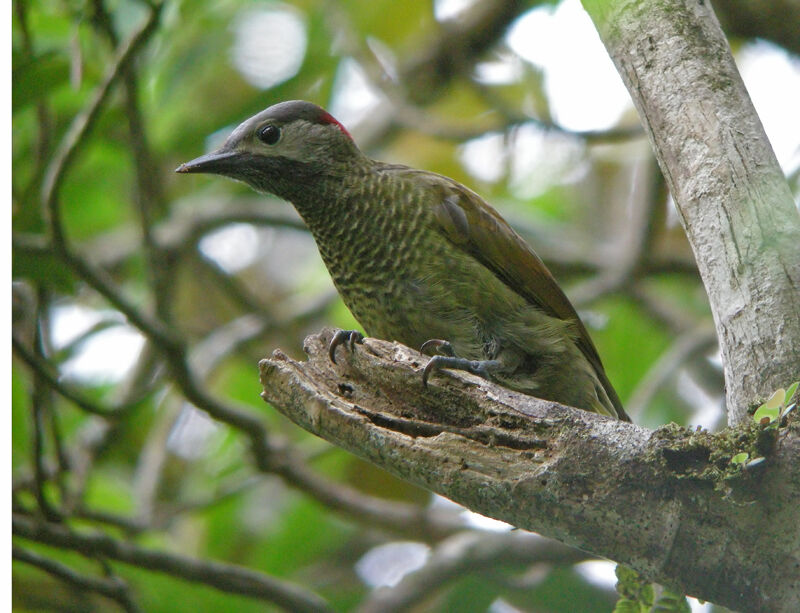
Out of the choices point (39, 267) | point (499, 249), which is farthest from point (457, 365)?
point (39, 267)

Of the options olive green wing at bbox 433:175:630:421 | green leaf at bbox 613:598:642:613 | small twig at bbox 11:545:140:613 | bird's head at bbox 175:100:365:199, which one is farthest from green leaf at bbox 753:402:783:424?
small twig at bbox 11:545:140:613

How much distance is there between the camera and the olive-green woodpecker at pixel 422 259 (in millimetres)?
2984

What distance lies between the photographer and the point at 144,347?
15.6ft

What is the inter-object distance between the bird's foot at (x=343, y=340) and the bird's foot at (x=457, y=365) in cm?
19

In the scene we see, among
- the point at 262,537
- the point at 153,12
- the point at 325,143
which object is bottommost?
the point at 262,537

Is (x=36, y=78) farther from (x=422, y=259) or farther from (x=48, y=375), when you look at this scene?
(x=422, y=259)

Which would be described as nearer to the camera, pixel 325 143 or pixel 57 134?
pixel 325 143

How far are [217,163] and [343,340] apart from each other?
1.09 m

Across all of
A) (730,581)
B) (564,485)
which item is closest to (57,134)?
(564,485)

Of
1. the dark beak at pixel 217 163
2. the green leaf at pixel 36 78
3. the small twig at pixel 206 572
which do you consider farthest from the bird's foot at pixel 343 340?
the green leaf at pixel 36 78

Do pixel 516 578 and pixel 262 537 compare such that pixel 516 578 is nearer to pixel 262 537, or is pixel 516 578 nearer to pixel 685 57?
pixel 262 537

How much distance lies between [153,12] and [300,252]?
4575mm

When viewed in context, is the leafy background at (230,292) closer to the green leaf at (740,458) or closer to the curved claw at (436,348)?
the curved claw at (436,348)

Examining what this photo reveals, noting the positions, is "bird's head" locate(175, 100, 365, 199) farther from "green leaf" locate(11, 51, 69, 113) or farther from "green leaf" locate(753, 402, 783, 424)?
"green leaf" locate(753, 402, 783, 424)
